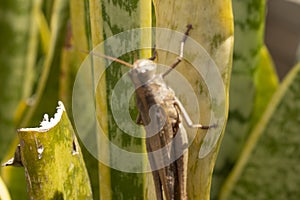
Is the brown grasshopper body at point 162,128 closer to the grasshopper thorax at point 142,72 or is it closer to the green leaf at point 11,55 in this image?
the grasshopper thorax at point 142,72

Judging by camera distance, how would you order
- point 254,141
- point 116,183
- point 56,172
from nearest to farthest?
point 56,172
point 116,183
point 254,141

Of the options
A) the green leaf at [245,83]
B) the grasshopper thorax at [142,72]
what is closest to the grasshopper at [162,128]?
the grasshopper thorax at [142,72]

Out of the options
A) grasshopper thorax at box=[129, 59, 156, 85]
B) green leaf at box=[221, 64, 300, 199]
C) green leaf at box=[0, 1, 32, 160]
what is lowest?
green leaf at box=[221, 64, 300, 199]

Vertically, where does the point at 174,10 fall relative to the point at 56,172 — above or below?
above

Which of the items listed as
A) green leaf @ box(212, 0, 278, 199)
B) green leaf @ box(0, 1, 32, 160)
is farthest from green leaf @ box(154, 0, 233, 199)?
green leaf @ box(0, 1, 32, 160)

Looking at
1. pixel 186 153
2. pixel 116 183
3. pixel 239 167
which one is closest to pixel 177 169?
pixel 186 153

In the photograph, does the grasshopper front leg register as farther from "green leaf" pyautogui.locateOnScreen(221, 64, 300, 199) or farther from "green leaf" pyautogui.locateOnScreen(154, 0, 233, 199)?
"green leaf" pyautogui.locateOnScreen(221, 64, 300, 199)

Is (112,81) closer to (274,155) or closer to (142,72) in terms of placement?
(142,72)

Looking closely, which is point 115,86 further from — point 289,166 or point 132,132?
point 289,166
